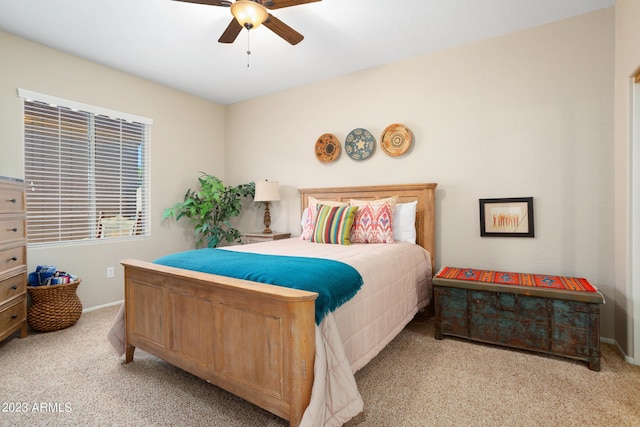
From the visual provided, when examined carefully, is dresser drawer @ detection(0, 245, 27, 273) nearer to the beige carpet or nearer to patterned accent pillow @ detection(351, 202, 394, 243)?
the beige carpet

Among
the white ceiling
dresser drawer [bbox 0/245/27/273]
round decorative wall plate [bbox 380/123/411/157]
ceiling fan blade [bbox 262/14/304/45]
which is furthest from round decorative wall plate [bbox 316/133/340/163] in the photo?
dresser drawer [bbox 0/245/27/273]

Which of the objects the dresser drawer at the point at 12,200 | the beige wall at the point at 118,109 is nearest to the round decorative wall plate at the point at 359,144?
the beige wall at the point at 118,109

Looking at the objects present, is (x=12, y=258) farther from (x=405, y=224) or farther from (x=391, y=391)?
(x=405, y=224)

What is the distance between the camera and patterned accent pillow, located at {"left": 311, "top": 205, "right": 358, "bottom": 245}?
2.88m

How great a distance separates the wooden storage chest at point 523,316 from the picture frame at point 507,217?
716mm

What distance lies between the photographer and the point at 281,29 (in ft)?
7.61

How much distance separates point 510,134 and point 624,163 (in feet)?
2.69

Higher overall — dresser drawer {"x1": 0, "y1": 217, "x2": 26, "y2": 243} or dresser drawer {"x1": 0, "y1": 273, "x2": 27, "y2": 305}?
dresser drawer {"x1": 0, "y1": 217, "x2": 26, "y2": 243}

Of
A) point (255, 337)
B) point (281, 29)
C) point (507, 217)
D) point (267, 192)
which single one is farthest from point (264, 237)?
point (507, 217)

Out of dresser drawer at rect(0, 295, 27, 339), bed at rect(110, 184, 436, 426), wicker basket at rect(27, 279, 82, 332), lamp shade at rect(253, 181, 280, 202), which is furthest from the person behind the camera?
lamp shade at rect(253, 181, 280, 202)

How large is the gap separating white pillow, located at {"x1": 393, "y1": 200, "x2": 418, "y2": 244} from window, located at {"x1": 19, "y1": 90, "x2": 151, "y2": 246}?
117 inches

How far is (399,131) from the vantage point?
3326 mm

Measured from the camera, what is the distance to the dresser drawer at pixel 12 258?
2.36 meters

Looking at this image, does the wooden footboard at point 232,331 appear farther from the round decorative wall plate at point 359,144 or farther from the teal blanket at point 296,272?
the round decorative wall plate at point 359,144
